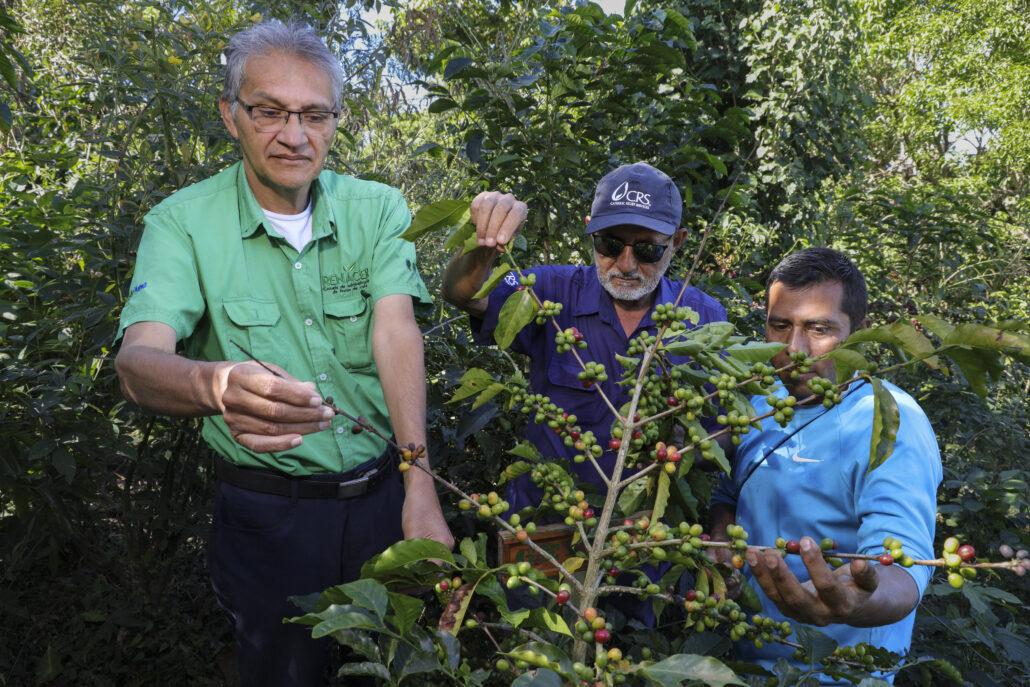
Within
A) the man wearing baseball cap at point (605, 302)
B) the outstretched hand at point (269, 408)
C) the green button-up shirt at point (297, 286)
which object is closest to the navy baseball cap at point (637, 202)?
the man wearing baseball cap at point (605, 302)

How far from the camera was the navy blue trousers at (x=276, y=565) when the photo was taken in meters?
2.11

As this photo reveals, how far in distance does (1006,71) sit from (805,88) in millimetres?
14952

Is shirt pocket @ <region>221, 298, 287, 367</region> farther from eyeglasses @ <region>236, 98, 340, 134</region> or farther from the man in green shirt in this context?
eyeglasses @ <region>236, 98, 340, 134</region>

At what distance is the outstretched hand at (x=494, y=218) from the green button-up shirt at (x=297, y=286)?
64 cm

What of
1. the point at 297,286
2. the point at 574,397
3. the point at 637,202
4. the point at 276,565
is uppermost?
the point at 637,202

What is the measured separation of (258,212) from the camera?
2117 mm

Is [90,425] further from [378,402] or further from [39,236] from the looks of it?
[378,402]

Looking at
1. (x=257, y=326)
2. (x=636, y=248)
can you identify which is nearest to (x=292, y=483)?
(x=257, y=326)

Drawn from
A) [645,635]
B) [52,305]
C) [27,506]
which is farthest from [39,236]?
[645,635]

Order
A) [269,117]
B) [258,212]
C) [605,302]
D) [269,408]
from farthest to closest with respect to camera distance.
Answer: [605,302], [258,212], [269,117], [269,408]

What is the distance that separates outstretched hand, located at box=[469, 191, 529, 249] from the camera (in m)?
1.55

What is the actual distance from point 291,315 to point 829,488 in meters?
1.55

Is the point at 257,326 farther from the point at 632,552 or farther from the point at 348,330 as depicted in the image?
the point at 632,552

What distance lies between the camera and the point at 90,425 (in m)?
2.89
